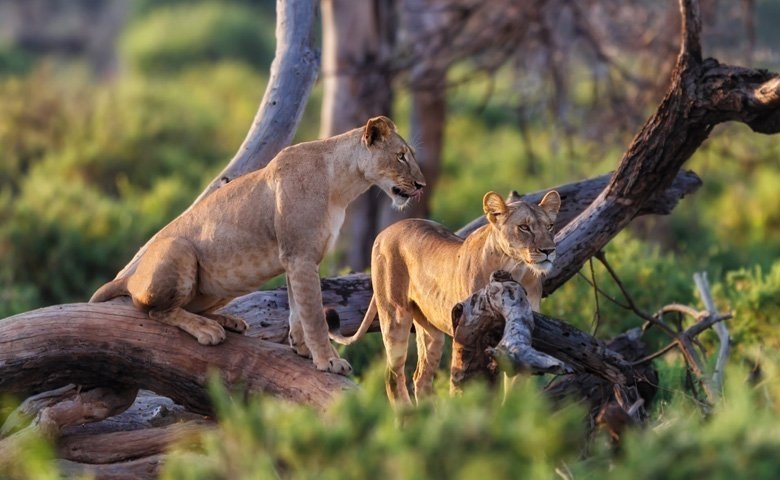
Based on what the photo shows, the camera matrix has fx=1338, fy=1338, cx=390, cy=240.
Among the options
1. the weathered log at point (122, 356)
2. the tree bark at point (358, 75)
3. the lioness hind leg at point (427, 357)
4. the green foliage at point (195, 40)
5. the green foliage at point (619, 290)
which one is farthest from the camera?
the green foliage at point (195, 40)

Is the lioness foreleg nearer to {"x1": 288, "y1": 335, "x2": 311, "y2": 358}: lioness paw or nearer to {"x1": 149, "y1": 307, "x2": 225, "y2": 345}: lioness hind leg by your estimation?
{"x1": 288, "y1": 335, "x2": 311, "y2": 358}: lioness paw

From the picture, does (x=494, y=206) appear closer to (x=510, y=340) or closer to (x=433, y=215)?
(x=510, y=340)

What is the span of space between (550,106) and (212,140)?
33.6ft

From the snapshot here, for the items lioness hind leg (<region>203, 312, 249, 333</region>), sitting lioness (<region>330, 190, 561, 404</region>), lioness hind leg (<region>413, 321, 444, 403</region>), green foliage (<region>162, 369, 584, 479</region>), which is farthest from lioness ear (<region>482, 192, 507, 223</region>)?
green foliage (<region>162, 369, 584, 479</region>)

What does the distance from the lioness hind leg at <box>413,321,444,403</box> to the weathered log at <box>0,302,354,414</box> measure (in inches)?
32.4

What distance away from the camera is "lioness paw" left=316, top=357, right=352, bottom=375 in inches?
204

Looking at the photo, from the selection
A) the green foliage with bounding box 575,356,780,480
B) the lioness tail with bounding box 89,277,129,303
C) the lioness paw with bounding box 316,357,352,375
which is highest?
the lioness tail with bounding box 89,277,129,303

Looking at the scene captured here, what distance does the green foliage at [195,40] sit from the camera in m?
32.9

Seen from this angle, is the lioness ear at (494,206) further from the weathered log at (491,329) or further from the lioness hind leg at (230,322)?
the lioness hind leg at (230,322)

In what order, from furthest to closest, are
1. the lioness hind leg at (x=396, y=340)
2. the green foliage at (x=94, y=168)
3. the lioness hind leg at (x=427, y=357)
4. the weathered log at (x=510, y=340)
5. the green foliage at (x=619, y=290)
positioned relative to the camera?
the green foliage at (x=94, y=168)
the green foliage at (x=619, y=290)
the lioness hind leg at (x=427, y=357)
the lioness hind leg at (x=396, y=340)
the weathered log at (x=510, y=340)

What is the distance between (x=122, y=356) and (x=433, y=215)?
10.1 m

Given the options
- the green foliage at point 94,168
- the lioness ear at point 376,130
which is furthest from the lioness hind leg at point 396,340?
the green foliage at point 94,168

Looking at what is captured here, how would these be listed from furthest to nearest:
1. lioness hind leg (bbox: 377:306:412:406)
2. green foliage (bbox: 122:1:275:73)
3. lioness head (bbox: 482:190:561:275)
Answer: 1. green foliage (bbox: 122:1:275:73)
2. lioness hind leg (bbox: 377:306:412:406)
3. lioness head (bbox: 482:190:561:275)

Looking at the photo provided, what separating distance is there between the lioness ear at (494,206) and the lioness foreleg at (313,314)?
72 centimetres
